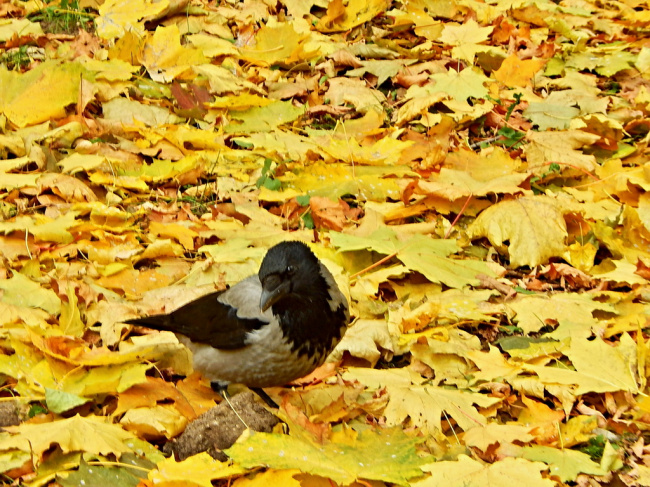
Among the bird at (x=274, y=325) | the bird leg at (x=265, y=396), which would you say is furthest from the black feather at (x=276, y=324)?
the bird leg at (x=265, y=396)

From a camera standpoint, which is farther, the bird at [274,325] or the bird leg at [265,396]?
the bird leg at [265,396]

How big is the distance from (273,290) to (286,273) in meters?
0.10

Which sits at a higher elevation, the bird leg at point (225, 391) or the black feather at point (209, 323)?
the black feather at point (209, 323)

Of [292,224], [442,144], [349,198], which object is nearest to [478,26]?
[442,144]

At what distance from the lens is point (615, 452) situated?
10.3ft

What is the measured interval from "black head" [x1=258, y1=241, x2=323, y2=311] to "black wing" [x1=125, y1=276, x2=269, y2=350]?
0.17m

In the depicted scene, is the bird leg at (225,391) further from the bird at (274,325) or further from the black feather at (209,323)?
the black feather at (209,323)

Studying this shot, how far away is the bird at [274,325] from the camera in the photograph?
3.35 meters

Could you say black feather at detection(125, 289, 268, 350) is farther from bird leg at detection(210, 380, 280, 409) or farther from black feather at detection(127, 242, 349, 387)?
bird leg at detection(210, 380, 280, 409)

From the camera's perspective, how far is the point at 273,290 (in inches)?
129

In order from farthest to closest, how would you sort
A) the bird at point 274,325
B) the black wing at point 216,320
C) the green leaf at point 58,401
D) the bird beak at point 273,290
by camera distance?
the black wing at point 216,320
the bird at point 274,325
the bird beak at point 273,290
the green leaf at point 58,401

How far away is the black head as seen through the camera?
3.28m

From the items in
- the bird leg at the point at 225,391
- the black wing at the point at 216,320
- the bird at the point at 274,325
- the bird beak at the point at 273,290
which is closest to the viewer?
the bird beak at the point at 273,290

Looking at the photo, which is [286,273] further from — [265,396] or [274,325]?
[265,396]
